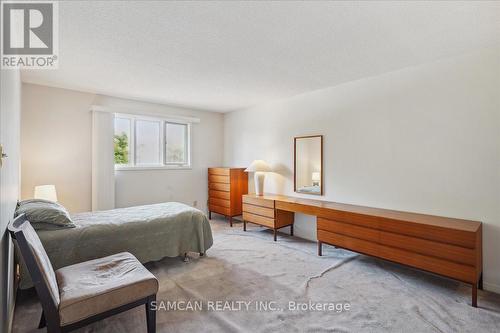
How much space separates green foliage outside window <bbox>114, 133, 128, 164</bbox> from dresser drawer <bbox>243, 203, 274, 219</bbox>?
2.29 m

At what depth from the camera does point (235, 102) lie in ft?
15.0

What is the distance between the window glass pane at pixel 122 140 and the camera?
4266mm

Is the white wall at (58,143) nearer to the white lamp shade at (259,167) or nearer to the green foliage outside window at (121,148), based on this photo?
the green foliage outside window at (121,148)

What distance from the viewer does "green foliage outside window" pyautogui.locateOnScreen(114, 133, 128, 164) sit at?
4258mm

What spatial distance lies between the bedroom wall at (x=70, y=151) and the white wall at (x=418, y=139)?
2.63 m

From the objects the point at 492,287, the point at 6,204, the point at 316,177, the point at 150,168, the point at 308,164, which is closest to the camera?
the point at 6,204

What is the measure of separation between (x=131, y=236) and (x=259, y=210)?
6.66 ft

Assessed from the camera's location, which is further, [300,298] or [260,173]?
[260,173]

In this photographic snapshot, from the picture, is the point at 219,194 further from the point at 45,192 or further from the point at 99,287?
the point at 99,287

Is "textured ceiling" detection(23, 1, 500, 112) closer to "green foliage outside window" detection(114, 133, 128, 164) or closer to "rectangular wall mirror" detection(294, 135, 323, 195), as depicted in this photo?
"rectangular wall mirror" detection(294, 135, 323, 195)

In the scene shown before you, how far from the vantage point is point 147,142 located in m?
4.63

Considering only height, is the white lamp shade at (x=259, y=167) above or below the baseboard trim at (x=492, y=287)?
above

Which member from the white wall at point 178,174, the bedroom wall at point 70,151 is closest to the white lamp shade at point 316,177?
the white wall at point 178,174

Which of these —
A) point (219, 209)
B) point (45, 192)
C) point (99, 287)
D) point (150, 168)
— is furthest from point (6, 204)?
point (219, 209)
